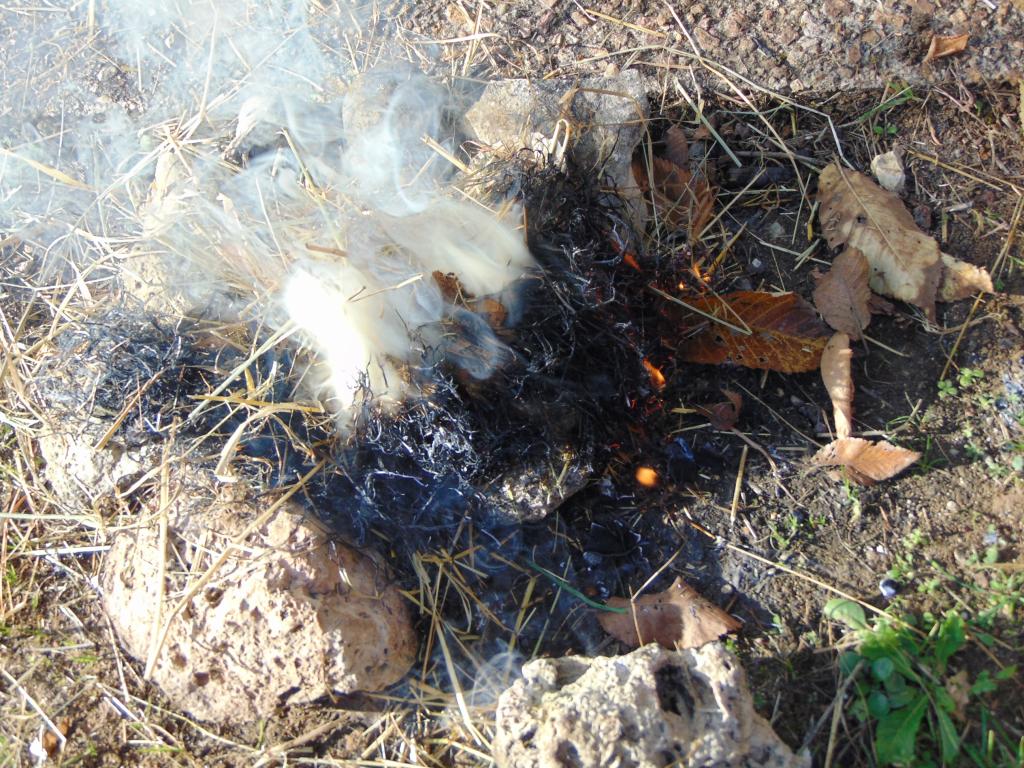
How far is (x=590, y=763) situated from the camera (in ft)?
5.98

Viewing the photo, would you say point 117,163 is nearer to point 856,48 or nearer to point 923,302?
point 856,48

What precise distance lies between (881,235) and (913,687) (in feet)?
4.65

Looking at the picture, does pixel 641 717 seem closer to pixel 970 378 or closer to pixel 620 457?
pixel 620 457

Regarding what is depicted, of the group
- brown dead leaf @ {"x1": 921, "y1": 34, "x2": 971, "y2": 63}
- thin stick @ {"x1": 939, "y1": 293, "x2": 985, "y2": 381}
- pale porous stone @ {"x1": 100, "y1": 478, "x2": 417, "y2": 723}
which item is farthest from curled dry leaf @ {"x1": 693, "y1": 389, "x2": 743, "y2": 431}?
brown dead leaf @ {"x1": 921, "y1": 34, "x2": 971, "y2": 63}

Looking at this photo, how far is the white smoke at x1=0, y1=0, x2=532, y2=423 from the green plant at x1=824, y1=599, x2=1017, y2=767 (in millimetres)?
1355

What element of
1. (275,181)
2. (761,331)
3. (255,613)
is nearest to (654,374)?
(761,331)

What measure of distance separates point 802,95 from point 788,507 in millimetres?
1512

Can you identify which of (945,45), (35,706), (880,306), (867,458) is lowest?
(35,706)

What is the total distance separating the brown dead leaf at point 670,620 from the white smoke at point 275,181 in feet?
2.83

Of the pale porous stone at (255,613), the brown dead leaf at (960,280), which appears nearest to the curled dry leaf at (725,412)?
the brown dead leaf at (960,280)

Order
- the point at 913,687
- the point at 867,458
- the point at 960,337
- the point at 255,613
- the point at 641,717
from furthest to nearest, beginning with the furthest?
the point at 960,337
the point at 867,458
the point at 255,613
the point at 913,687
the point at 641,717

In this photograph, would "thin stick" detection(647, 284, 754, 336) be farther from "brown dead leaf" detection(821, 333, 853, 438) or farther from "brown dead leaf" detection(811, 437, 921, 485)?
"brown dead leaf" detection(811, 437, 921, 485)

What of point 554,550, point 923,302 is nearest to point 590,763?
point 554,550

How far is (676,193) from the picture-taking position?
2785mm
